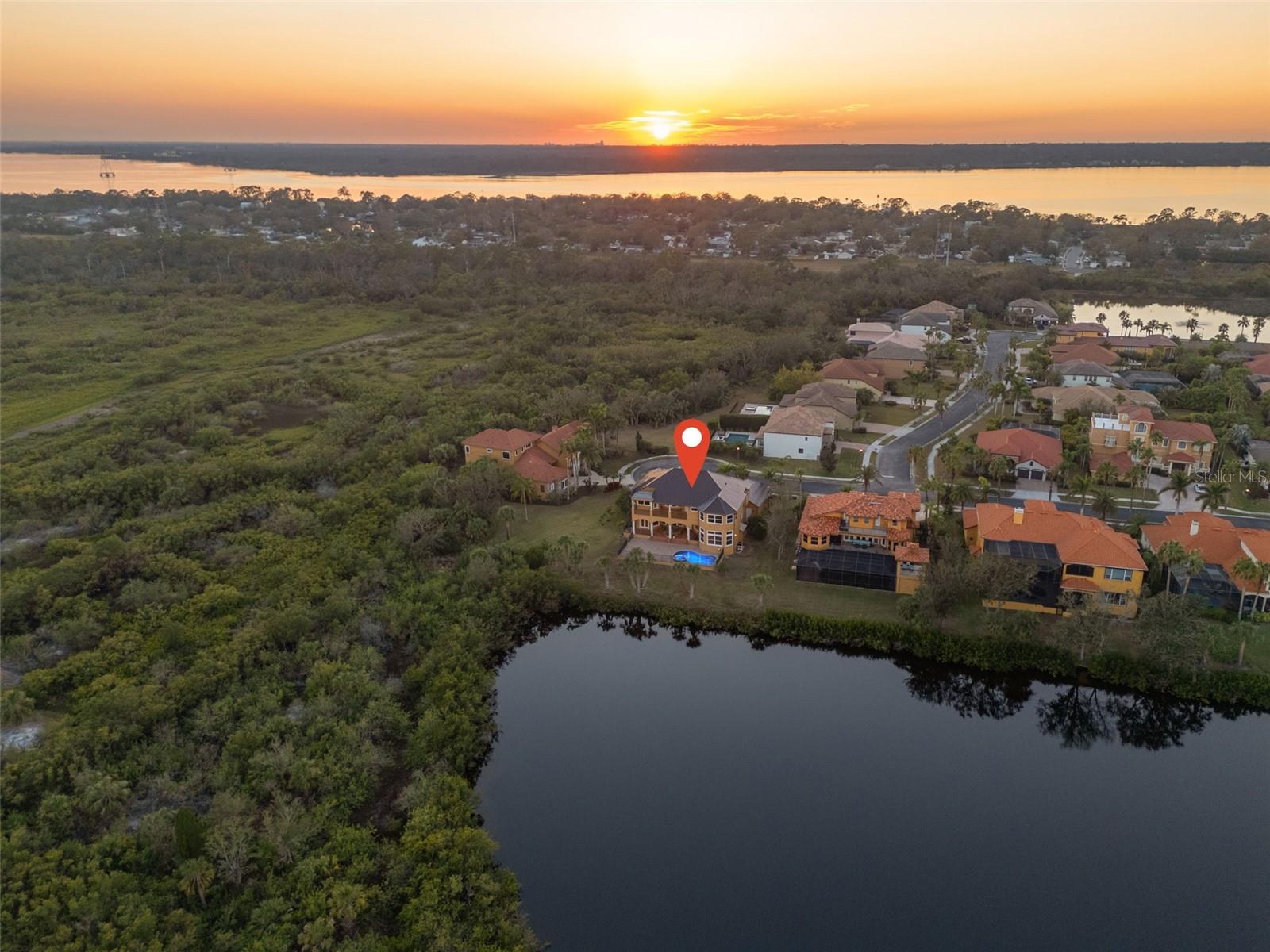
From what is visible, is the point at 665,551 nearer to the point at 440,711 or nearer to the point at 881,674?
the point at 881,674

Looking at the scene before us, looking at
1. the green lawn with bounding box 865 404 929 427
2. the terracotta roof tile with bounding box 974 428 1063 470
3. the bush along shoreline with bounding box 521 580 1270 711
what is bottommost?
the bush along shoreline with bounding box 521 580 1270 711

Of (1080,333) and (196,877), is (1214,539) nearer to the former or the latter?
(196,877)

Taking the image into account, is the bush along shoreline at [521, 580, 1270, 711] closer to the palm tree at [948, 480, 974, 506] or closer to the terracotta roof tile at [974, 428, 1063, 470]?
the palm tree at [948, 480, 974, 506]

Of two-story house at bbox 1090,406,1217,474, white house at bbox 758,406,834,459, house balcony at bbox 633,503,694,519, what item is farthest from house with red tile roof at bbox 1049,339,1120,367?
house balcony at bbox 633,503,694,519

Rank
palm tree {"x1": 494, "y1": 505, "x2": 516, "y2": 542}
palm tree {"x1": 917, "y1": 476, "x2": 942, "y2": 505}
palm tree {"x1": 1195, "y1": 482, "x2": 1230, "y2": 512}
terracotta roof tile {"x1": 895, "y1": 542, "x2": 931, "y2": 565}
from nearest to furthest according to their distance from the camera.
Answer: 1. terracotta roof tile {"x1": 895, "y1": 542, "x2": 931, "y2": 565}
2. palm tree {"x1": 1195, "y1": 482, "x2": 1230, "y2": 512}
3. palm tree {"x1": 917, "y1": 476, "x2": 942, "y2": 505}
4. palm tree {"x1": 494, "y1": 505, "x2": 516, "y2": 542}

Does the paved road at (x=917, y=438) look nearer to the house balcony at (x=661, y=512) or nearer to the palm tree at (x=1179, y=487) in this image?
the palm tree at (x=1179, y=487)

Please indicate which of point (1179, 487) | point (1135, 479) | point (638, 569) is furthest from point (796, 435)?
point (1179, 487)

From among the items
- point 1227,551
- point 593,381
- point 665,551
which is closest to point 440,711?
point 665,551
